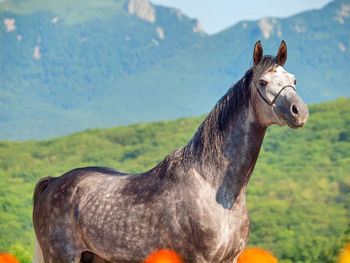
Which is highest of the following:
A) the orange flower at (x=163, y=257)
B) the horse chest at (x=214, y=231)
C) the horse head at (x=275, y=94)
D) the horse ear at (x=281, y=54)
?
the horse ear at (x=281, y=54)

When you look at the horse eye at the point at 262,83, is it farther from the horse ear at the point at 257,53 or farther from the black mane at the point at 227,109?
the horse ear at the point at 257,53

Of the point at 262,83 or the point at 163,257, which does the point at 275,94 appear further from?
the point at 163,257

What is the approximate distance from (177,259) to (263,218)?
46.1m

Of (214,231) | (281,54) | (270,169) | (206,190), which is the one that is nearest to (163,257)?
(214,231)

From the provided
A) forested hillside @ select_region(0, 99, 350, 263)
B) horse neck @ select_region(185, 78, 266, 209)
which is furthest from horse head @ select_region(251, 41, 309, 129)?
forested hillside @ select_region(0, 99, 350, 263)

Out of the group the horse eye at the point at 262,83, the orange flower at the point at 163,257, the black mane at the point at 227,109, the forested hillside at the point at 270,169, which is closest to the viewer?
the orange flower at the point at 163,257

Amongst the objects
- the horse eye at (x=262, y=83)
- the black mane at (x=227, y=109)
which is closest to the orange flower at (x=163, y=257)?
A: the black mane at (x=227, y=109)

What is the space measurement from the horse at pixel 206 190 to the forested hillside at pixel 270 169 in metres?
34.7

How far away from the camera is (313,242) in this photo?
44.5m

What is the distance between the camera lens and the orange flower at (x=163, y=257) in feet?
16.5

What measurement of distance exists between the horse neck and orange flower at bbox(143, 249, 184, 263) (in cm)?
62

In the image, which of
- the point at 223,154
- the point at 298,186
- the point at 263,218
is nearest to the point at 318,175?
the point at 298,186

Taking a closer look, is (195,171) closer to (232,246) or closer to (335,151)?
(232,246)

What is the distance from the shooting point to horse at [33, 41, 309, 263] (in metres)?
5.08
